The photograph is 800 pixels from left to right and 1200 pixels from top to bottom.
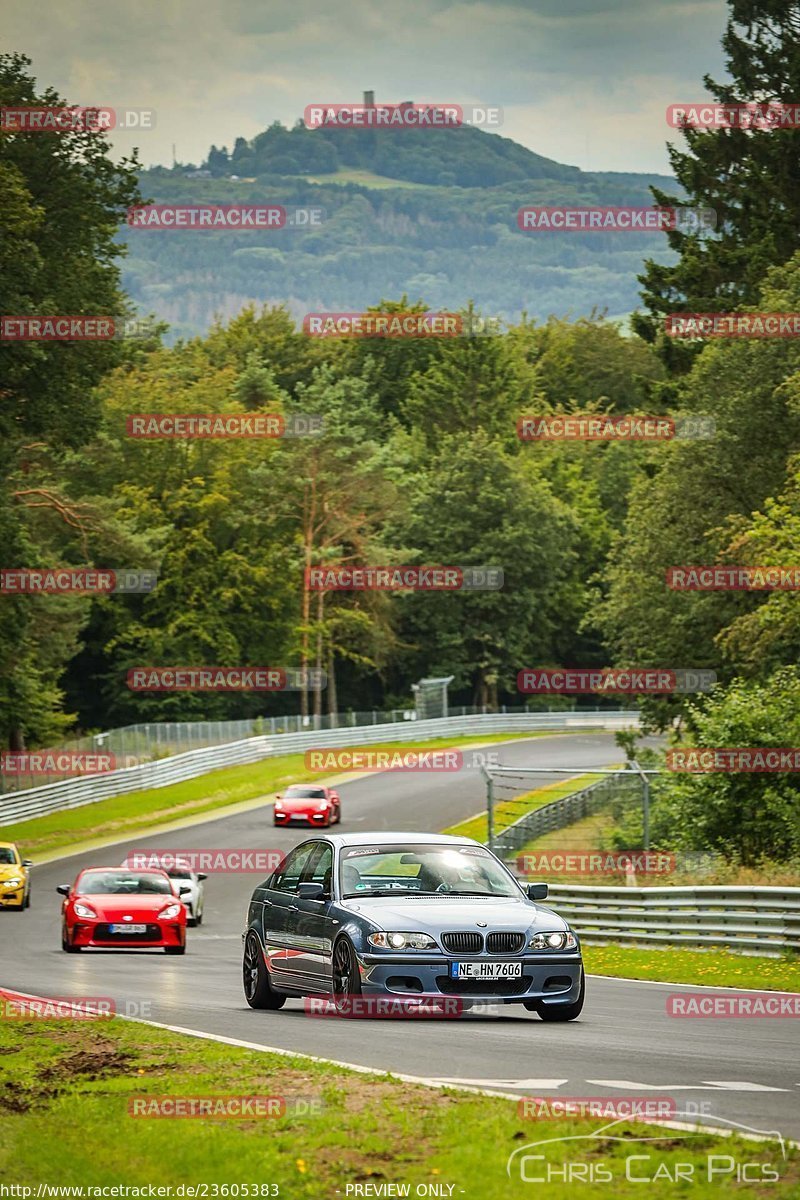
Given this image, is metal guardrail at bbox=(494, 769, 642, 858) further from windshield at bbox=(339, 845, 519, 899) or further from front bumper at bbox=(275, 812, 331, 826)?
windshield at bbox=(339, 845, 519, 899)

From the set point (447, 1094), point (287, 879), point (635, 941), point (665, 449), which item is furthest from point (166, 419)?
point (447, 1094)

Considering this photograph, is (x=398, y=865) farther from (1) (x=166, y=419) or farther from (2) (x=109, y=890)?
(1) (x=166, y=419)

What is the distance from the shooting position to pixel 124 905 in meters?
25.7

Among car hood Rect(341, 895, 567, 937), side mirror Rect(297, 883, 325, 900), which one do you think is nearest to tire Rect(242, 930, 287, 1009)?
side mirror Rect(297, 883, 325, 900)

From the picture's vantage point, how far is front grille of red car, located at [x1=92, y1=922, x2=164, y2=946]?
2555 centimetres

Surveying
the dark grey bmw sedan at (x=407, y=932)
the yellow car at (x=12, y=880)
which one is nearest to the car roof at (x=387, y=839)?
the dark grey bmw sedan at (x=407, y=932)

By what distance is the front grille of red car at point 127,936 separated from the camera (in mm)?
25547

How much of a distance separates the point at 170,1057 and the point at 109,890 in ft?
49.3

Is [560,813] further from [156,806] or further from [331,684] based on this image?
[331,684]

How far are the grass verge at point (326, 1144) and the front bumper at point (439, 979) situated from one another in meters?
3.47

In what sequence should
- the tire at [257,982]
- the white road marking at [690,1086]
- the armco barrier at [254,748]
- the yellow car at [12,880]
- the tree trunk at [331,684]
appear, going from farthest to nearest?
the tree trunk at [331,684] < the armco barrier at [254,748] < the yellow car at [12,880] < the tire at [257,982] < the white road marking at [690,1086]

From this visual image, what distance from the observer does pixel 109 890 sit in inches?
1043

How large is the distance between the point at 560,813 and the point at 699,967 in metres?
18.3

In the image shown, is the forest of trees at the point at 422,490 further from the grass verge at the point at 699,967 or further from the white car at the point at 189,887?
the white car at the point at 189,887
